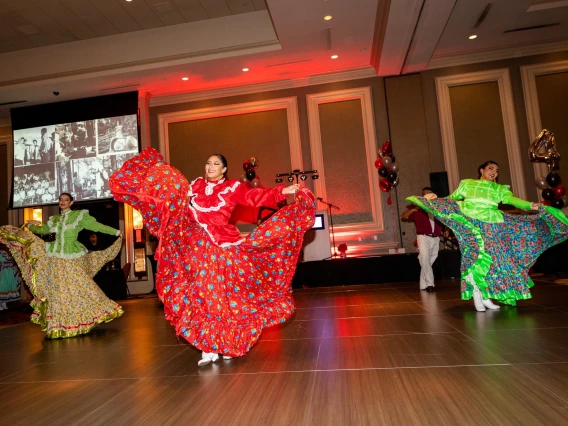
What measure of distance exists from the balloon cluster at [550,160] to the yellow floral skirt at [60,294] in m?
6.69

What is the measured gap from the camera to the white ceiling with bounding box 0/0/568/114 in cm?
652

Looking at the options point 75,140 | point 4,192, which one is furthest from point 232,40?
point 4,192

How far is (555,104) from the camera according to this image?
804 centimetres

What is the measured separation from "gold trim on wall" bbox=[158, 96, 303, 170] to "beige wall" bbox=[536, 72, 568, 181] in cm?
470

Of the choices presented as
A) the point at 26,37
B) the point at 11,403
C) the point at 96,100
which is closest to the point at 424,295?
the point at 11,403

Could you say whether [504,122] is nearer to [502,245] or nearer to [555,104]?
[555,104]

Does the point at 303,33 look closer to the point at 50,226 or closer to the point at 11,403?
the point at 50,226

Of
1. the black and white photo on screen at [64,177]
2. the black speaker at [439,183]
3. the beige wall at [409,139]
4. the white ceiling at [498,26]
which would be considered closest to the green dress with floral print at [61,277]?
the black and white photo on screen at [64,177]

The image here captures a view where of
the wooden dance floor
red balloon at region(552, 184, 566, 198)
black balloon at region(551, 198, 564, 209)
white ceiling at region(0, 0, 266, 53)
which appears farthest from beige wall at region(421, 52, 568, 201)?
the wooden dance floor

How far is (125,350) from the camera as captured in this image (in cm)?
341

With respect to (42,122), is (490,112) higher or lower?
lower

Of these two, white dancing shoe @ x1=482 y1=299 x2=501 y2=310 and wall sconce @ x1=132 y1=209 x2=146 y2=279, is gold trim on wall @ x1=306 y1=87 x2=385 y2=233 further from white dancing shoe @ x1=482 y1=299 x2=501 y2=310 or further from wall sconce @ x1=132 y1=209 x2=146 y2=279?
white dancing shoe @ x1=482 y1=299 x2=501 y2=310

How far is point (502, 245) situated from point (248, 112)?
6.10 metres

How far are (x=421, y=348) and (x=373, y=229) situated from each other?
5568mm
